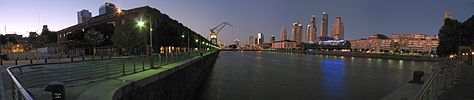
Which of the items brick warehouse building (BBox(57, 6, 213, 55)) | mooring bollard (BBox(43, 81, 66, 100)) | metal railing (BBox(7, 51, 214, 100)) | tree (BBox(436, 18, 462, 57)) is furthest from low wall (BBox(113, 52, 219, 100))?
tree (BBox(436, 18, 462, 57))

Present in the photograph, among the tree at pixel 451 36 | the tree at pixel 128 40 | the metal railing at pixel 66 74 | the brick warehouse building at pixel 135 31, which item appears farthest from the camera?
the brick warehouse building at pixel 135 31

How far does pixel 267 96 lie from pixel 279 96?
3.27ft

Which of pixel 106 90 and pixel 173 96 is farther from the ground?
pixel 106 90

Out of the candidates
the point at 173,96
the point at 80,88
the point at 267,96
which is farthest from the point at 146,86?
the point at 267,96

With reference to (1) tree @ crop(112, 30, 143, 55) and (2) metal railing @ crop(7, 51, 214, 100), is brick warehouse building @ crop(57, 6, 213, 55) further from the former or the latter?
(2) metal railing @ crop(7, 51, 214, 100)

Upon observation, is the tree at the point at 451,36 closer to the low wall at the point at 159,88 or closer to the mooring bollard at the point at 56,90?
the low wall at the point at 159,88

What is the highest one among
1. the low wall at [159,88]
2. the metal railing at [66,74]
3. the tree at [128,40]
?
the tree at [128,40]

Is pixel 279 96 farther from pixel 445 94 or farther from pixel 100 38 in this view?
pixel 100 38

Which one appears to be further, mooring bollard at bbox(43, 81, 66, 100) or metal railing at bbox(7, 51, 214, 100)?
metal railing at bbox(7, 51, 214, 100)

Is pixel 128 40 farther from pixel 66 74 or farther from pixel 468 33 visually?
pixel 468 33

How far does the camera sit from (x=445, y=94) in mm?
10773

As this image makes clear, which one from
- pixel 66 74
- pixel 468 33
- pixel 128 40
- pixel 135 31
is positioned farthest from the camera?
pixel 135 31

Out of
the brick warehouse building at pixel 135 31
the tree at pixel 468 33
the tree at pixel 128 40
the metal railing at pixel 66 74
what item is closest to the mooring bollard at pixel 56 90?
the metal railing at pixel 66 74

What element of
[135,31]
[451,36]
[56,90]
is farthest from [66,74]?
[451,36]
